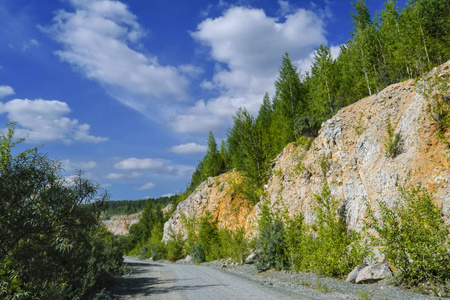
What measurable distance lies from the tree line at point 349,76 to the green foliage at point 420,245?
19.2 metres

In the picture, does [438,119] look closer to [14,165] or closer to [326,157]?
[326,157]

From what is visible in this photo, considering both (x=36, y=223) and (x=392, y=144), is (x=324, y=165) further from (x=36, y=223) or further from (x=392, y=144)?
(x=36, y=223)

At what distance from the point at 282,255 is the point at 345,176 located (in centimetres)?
728

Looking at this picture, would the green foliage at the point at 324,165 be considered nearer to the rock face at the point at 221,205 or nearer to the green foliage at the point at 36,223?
the rock face at the point at 221,205

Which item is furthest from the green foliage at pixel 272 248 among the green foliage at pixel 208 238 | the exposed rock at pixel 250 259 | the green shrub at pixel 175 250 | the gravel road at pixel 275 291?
the green shrub at pixel 175 250

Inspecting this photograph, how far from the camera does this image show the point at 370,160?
1708 cm

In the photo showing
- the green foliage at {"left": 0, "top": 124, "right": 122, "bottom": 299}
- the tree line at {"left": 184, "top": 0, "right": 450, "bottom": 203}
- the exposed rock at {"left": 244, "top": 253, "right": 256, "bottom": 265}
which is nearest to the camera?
the green foliage at {"left": 0, "top": 124, "right": 122, "bottom": 299}

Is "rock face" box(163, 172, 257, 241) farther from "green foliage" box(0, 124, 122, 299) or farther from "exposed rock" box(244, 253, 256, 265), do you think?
"green foliage" box(0, 124, 122, 299)

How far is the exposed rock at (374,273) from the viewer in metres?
10.8

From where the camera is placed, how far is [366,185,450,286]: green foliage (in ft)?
30.6

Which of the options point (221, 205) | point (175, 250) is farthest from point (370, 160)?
point (175, 250)

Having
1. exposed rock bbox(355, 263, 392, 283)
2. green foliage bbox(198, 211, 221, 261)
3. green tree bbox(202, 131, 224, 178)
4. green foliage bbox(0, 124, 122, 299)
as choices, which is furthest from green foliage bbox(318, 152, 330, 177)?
green tree bbox(202, 131, 224, 178)

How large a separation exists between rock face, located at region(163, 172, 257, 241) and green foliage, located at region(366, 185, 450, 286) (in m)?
21.7

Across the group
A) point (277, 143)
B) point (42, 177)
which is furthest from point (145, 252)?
point (42, 177)
